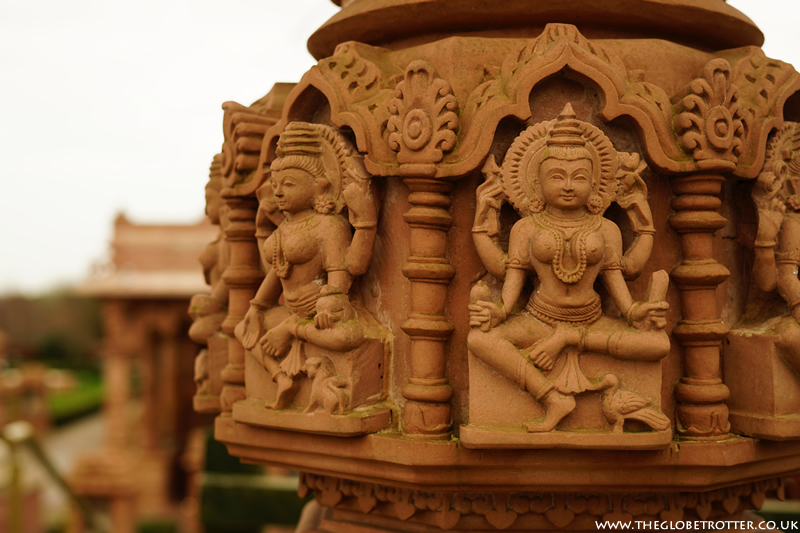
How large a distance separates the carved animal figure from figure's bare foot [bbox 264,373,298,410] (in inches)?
3.6

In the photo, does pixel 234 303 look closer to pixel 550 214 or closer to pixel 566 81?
pixel 550 214

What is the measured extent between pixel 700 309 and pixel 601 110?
800 mm

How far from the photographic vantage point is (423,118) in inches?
99.7

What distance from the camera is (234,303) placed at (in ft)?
10.6

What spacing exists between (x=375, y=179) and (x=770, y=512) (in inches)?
178

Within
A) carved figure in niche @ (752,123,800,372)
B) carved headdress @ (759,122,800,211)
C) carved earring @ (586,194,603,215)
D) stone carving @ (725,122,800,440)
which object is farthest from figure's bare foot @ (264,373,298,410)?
carved headdress @ (759,122,800,211)

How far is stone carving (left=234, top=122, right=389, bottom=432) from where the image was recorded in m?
2.66

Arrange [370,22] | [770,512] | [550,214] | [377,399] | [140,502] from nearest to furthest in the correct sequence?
1. [550,214]
2. [377,399]
3. [370,22]
4. [770,512]
5. [140,502]

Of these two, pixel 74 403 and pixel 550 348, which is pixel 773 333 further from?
pixel 74 403

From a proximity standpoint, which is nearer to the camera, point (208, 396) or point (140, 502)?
point (208, 396)

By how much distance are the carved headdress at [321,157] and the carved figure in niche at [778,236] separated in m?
1.48

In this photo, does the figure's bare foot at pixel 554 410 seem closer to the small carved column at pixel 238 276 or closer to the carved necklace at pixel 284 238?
the carved necklace at pixel 284 238

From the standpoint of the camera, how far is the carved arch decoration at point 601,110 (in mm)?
2537

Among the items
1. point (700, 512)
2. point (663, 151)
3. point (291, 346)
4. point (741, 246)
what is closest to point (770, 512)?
point (700, 512)
